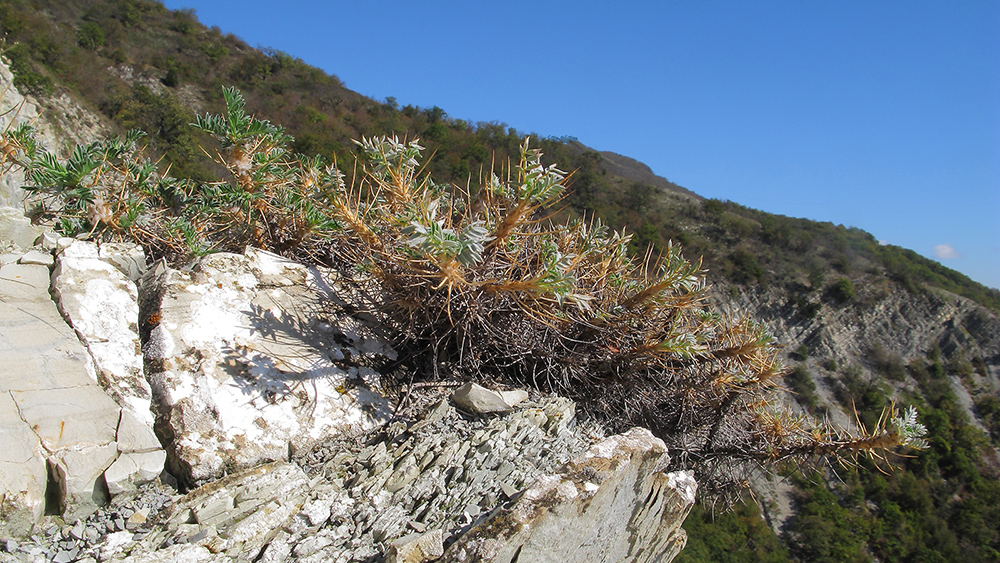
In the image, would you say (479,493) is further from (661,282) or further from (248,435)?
(661,282)

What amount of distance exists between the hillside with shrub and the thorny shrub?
10382 millimetres

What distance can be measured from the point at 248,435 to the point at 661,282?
178 cm

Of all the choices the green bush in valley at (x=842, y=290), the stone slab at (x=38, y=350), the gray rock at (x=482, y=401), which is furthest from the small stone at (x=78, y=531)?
the green bush in valley at (x=842, y=290)

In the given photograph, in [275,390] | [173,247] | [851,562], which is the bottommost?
[851,562]

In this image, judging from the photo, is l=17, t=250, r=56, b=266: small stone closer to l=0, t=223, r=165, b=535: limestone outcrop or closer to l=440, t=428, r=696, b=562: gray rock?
l=0, t=223, r=165, b=535: limestone outcrop

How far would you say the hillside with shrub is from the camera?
20.6 meters

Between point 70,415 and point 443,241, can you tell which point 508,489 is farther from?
point 70,415

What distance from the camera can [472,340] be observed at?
227 centimetres

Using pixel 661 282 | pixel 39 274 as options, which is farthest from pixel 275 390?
pixel 661 282

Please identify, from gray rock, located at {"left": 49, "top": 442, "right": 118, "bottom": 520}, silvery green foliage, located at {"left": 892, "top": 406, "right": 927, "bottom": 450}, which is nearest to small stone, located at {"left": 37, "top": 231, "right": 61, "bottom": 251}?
gray rock, located at {"left": 49, "top": 442, "right": 118, "bottom": 520}

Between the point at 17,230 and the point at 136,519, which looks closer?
the point at 136,519

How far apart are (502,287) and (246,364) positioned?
43.4 inches

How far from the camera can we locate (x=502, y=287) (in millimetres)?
1787

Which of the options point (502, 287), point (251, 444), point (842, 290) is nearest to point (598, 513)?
point (502, 287)
